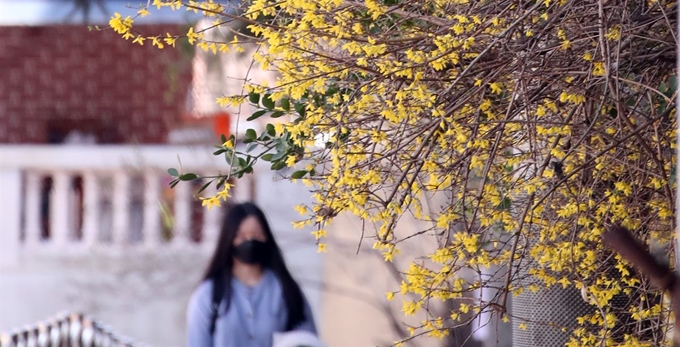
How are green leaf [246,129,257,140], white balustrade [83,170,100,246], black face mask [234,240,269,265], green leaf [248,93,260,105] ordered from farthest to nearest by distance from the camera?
white balustrade [83,170,100,246] < black face mask [234,240,269,265] < green leaf [246,129,257,140] < green leaf [248,93,260,105]

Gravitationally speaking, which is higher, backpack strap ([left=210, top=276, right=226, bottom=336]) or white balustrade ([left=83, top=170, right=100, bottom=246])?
white balustrade ([left=83, top=170, right=100, bottom=246])

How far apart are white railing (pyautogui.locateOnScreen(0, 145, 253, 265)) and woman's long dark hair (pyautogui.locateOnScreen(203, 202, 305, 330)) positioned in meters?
3.19

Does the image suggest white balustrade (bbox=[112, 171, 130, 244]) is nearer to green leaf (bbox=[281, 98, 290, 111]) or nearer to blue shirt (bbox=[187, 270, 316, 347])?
blue shirt (bbox=[187, 270, 316, 347])

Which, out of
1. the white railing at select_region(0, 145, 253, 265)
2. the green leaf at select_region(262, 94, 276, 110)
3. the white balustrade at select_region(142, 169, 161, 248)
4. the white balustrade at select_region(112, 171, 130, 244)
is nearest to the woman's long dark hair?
the green leaf at select_region(262, 94, 276, 110)

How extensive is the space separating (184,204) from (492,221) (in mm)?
5279

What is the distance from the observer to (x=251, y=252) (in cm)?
431

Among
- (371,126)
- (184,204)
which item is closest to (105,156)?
(184,204)

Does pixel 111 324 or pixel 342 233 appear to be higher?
pixel 342 233

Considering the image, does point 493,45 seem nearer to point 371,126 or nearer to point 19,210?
point 371,126

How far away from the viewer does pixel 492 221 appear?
9.20 ft

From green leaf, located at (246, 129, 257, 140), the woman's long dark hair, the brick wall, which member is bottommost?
the woman's long dark hair

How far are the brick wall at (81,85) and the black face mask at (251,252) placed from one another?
16.0 feet

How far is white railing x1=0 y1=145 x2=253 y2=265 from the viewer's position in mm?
7645

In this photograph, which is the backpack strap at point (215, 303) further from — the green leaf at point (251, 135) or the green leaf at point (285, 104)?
the green leaf at point (285, 104)
